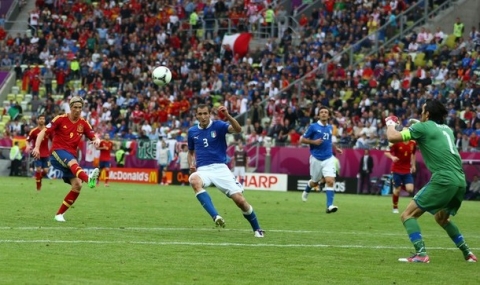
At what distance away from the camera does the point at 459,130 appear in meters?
42.0

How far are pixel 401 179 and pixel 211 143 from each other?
36.1 feet

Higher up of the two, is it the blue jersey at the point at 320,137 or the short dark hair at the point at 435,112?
the short dark hair at the point at 435,112

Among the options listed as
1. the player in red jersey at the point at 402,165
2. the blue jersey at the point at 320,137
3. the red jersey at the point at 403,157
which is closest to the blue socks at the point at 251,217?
the blue jersey at the point at 320,137

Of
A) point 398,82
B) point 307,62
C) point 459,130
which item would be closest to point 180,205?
point 459,130

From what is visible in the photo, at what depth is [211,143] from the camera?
1877 cm

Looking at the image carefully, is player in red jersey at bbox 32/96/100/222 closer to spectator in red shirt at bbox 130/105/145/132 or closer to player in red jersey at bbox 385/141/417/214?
player in red jersey at bbox 385/141/417/214

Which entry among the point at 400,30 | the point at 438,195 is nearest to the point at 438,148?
the point at 438,195

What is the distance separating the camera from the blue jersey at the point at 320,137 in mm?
28109

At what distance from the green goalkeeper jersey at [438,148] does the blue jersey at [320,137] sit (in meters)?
13.3

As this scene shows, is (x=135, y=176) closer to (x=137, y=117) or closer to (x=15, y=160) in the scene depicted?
(x=137, y=117)

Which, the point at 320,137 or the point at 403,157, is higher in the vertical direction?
the point at 320,137

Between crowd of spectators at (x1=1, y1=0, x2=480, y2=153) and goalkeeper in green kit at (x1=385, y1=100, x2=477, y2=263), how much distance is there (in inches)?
1081

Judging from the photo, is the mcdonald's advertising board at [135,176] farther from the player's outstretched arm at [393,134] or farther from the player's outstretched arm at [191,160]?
the player's outstretched arm at [393,134]

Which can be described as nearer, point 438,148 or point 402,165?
point 438,148
